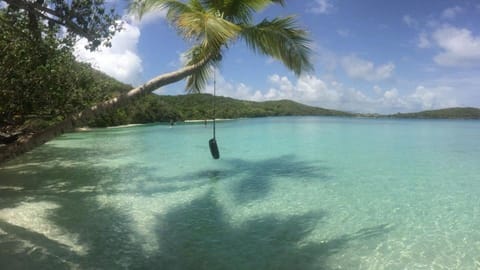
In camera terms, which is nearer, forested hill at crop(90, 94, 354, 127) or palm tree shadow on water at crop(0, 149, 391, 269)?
palm tree shadow on water at crop(0, 149, 391, 269)

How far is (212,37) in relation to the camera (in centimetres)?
362

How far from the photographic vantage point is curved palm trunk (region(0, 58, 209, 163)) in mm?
2617

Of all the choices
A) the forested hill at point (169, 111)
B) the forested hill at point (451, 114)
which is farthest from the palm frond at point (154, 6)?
the forested hill at point (451, 114)

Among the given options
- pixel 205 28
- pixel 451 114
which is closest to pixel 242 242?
pixel 205 28

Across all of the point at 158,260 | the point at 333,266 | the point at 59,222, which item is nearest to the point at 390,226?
the point at 333,266

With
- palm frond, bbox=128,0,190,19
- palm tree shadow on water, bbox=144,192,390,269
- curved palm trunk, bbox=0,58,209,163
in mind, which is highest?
palm frond, bbox=128,0,190,19

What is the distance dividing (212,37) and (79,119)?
5.61 ft

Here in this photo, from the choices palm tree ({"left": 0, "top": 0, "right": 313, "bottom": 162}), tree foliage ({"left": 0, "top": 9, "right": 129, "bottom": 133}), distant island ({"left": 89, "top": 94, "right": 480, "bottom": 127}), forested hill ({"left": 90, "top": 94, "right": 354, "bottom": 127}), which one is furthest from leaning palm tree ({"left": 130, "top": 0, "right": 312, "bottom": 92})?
forested hill ({"left": 90, "top": 94, "right": 354, "bottom": 127})

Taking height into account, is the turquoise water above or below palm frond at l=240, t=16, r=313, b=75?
below

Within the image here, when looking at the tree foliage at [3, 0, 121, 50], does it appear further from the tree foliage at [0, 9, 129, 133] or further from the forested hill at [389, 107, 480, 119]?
the forested hill at [389, 107, 480, 119]

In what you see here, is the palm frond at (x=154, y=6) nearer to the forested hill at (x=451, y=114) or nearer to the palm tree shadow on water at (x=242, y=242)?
the palm tree shadow on water at (x=242, y=242)

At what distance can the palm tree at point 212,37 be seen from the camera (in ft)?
10.7

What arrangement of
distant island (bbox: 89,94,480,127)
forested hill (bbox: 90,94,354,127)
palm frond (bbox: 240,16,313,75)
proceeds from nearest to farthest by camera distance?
Answer: 1. palm frond (bbox: 240,16,313,75)
2. forested hill (bbox: 90,94,354,127)
3. distant island (bbox: 89,94,480,127)

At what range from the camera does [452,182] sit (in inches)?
315
